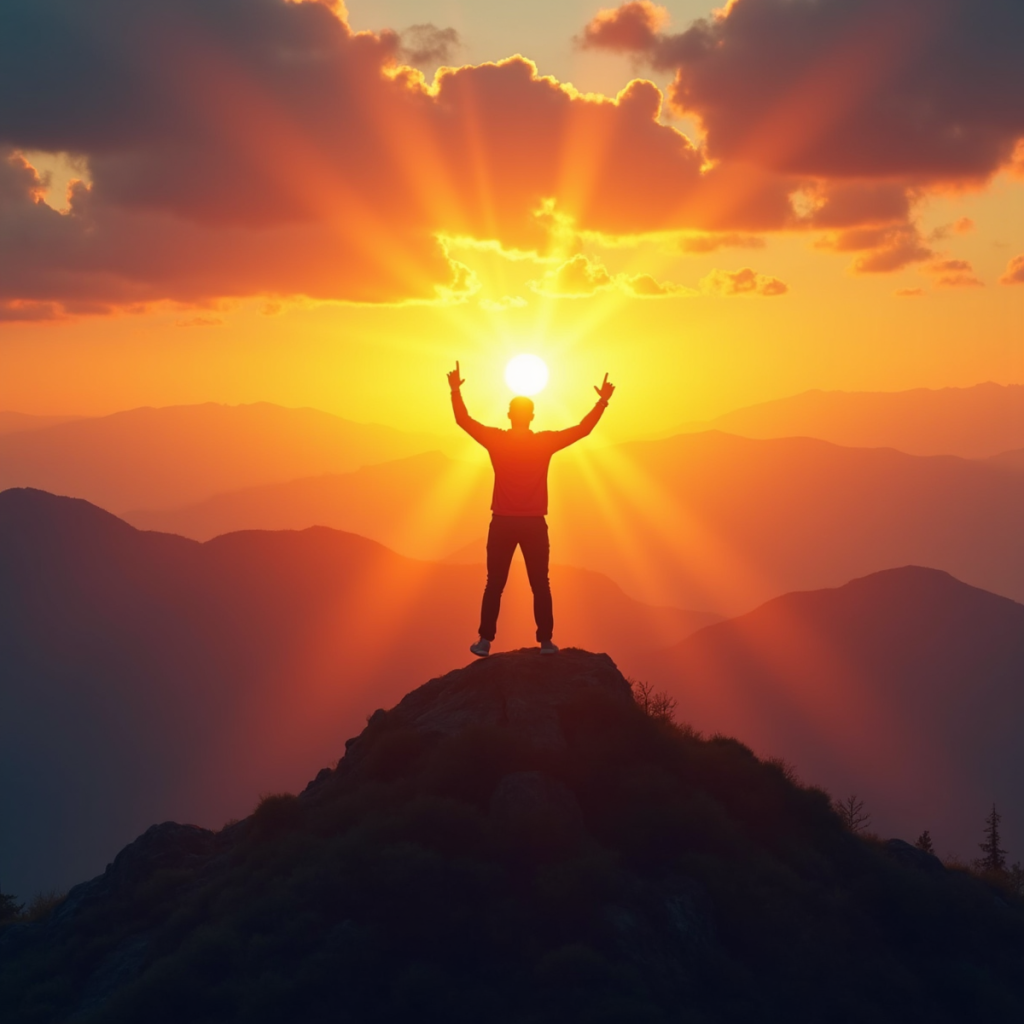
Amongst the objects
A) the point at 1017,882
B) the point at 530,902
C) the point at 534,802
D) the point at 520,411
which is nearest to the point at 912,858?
the point at 1017,882

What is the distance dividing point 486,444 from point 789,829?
8499mm

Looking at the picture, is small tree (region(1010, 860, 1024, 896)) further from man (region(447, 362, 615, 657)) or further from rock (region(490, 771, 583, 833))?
man (region(447, 362, 615, 657))

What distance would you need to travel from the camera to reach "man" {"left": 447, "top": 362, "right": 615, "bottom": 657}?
18.3 m

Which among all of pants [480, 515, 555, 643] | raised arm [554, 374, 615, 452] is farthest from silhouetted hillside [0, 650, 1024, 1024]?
raised arm [554, 374, 615, 452]

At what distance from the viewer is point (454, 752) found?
16781 mm

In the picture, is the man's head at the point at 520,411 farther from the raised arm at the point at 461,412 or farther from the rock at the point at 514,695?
the rock at the point at 514,695

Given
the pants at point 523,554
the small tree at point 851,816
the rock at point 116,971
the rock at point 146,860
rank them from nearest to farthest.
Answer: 1. the rock at point 116,971
2. the pants at point 523,554
3. the rock at point 146,860
4. the small tree at point 851,816

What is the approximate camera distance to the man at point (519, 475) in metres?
18.3

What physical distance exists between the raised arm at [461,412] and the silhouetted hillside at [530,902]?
432cm

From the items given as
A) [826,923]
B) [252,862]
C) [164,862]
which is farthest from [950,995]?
[164,862]

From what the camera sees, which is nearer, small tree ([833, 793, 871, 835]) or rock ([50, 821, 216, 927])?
rock ([50, 821, 216, 927])

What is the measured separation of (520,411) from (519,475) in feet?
3.70

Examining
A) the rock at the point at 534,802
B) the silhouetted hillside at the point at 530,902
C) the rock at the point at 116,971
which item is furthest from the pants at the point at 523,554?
the rock at the point at 116,971

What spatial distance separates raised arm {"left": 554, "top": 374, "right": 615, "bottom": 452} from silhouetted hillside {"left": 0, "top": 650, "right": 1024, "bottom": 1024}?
4258mm
